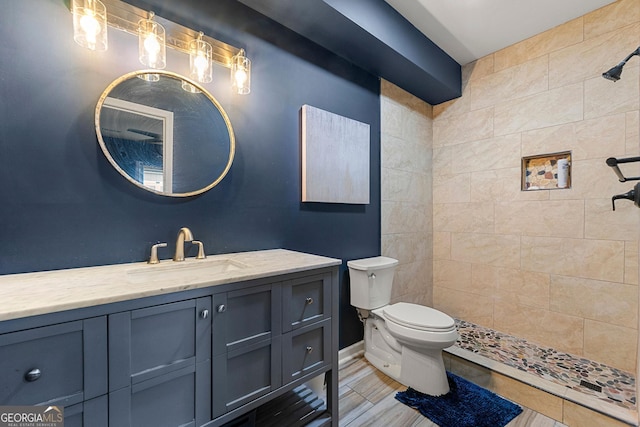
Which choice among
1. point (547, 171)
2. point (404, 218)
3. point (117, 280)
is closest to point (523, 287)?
point (547, 171)

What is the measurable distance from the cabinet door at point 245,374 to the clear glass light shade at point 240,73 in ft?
4.48

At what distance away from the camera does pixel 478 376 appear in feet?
6.28

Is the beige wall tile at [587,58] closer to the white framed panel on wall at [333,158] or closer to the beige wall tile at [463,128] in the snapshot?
the beige wall tile at [463,128]

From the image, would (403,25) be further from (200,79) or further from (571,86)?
(200,79)

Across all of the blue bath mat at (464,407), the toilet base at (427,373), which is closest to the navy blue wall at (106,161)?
the toilet base at (427,373)

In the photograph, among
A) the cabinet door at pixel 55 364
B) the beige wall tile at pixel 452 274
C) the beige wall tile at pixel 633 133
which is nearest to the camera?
the cabinet door at pixel 55 364

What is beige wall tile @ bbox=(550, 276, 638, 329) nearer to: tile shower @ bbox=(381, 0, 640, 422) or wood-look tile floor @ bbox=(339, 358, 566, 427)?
tile shower @ bbox=(381, 0, 640, 422)

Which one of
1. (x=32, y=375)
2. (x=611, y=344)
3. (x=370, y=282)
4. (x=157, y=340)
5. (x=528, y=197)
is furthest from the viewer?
(x=528, y=197)

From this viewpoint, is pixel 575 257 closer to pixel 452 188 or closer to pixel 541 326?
pixel 541 326

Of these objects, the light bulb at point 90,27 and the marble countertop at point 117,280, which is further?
the light bulb at point 90,27

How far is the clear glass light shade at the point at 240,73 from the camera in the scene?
1.55m

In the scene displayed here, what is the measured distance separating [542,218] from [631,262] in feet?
1.87

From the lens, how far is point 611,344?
75.3 inches

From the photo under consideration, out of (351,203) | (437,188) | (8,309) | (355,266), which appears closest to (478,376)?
(355,266)
